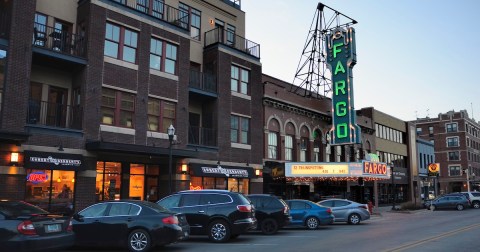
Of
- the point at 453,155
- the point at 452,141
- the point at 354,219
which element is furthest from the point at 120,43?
the point at 452,141

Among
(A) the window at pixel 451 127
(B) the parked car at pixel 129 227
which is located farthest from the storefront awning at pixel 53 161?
(A) the window at pixel 451 127

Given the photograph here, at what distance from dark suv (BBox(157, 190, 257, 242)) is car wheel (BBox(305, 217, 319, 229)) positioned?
5.98 metres

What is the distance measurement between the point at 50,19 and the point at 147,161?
334 inches

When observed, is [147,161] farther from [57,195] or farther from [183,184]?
[57,195]

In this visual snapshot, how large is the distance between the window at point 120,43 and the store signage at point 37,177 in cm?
636

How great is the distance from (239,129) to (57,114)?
11.7m

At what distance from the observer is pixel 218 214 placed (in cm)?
1549

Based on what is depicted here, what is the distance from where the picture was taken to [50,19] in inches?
834

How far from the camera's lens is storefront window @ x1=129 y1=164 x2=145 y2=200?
23578mm

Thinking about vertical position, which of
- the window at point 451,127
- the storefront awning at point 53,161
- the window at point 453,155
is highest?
the window at point 451,127

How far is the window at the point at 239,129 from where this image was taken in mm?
28250

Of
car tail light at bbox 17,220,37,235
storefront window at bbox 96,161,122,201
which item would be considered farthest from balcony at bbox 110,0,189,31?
car tail light at bbox 17,220,37,235

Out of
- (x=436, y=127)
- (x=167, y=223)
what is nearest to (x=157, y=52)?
(x=167, y=223)

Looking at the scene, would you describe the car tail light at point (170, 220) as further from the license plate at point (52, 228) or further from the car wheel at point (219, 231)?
the license plate at point (52, 228)
